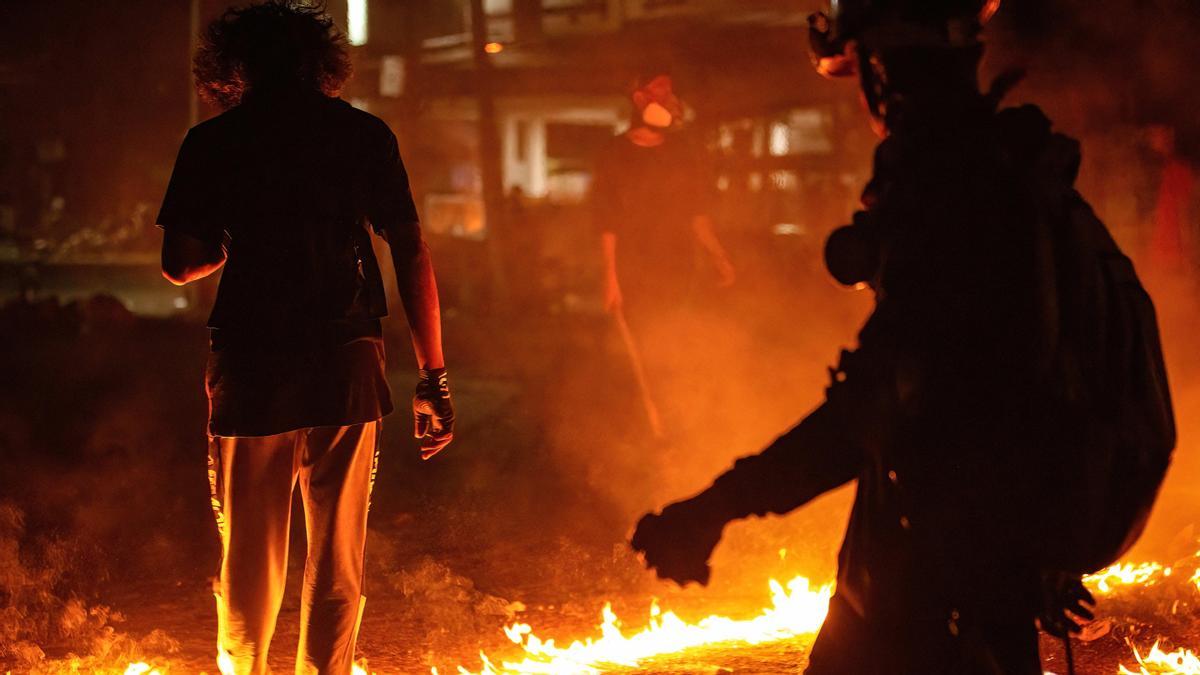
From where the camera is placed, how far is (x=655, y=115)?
705 centimetres

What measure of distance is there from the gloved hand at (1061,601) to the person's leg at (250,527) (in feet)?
6.27

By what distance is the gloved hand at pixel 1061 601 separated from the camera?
1.95 metres

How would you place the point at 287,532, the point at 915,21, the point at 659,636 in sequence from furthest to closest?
the point at 659,636
the point at 287,532
the point at 915,21

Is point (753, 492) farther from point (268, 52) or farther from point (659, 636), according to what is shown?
point (659, 636)

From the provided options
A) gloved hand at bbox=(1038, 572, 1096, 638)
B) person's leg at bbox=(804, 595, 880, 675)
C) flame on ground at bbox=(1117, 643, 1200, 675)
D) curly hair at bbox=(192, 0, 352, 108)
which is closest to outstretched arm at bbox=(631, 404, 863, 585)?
person's leg at bbox=(804, 595, 880, 675)

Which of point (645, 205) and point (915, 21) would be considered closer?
point (915, 21)

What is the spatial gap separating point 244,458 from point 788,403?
611cm

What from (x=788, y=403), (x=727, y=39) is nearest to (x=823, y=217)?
(x=727, y=39)

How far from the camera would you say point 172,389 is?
32.8ft

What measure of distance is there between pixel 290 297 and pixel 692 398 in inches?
236

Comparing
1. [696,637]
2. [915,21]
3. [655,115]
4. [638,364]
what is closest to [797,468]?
[915,21]

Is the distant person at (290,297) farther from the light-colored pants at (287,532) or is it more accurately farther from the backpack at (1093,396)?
the backpack at (1093,396)

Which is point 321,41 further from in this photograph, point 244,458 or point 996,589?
point 996,589

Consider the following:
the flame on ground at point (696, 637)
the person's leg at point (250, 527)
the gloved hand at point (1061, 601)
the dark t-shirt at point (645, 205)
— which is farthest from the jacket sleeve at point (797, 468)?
the dark t-shirt at point (645, 205)
